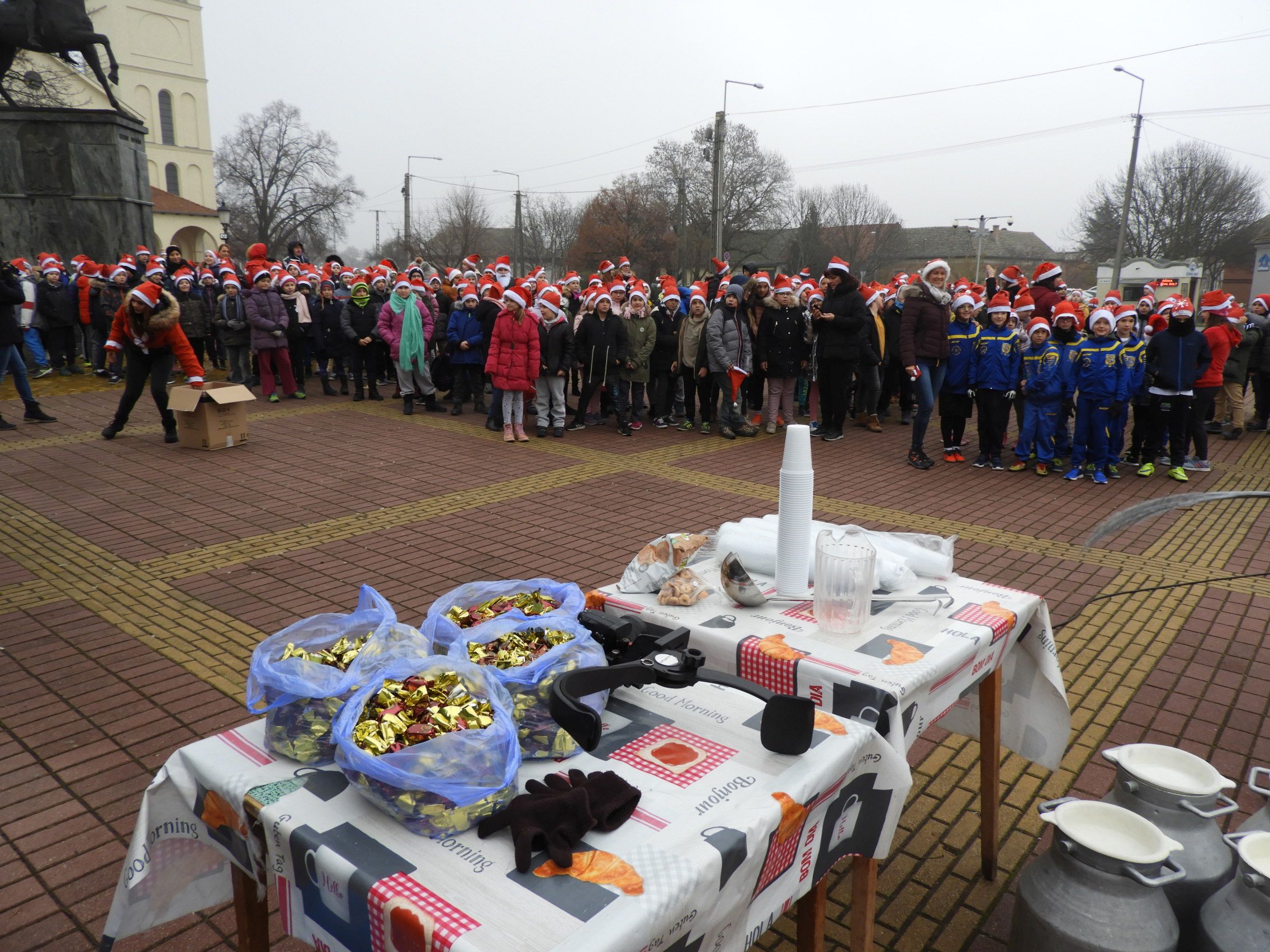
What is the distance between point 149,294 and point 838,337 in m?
8.03

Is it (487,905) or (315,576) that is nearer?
(487,905)

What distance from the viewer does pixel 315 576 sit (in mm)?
5875

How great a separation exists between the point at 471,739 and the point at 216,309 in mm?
15143

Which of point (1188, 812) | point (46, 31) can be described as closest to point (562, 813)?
point (1188, 812)

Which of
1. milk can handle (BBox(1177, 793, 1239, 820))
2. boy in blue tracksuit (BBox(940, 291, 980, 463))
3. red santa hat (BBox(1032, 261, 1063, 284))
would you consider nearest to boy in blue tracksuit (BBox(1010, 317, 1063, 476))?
boy in blue tracksuit (BBox(940, 291, 980, 463))

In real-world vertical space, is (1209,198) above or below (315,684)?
above

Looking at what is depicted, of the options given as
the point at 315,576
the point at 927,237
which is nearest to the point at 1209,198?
the point at 927,237

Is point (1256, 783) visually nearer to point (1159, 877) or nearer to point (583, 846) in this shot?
point (1159, 877)

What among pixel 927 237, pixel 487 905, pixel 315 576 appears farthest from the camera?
pixel 927 237

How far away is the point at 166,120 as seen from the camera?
54.0 metres

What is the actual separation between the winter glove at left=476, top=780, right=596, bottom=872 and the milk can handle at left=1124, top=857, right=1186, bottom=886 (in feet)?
3.64

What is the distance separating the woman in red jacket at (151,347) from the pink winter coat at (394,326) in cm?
305

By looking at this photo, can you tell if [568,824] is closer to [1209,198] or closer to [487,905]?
[487,905]

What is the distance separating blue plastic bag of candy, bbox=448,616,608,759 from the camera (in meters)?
1.70
